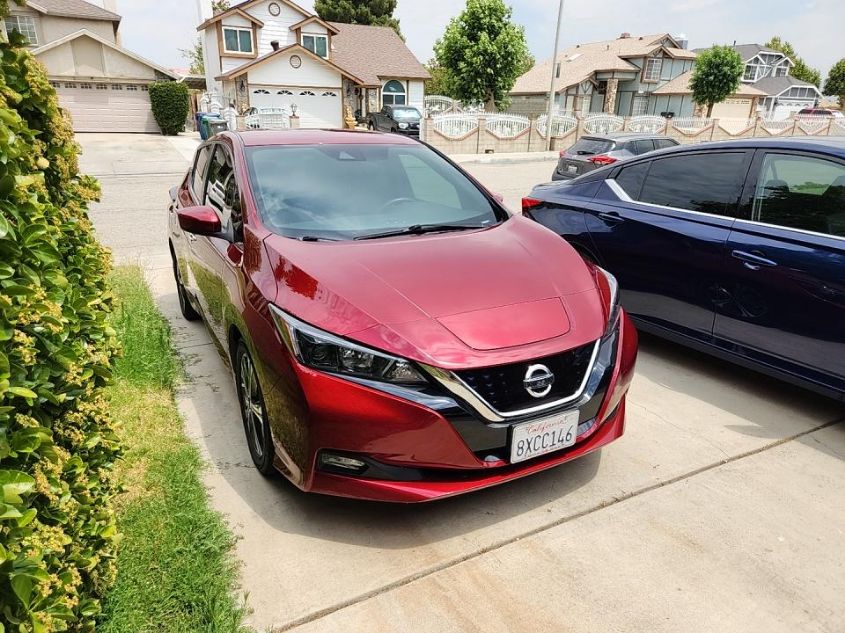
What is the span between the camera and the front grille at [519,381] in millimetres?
2369

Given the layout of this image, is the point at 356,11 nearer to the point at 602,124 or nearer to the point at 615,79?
the point at 615,79

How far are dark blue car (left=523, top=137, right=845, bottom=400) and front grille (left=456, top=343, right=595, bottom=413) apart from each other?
1681mm

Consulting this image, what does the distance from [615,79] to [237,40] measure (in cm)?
3299

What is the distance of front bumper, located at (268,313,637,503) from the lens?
2.33m

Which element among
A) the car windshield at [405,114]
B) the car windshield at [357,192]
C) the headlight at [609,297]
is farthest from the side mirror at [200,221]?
the car windshield at [405,114]

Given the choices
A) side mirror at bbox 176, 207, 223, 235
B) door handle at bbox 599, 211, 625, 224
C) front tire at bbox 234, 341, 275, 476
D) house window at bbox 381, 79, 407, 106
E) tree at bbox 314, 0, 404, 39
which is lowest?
front tire at bbox 234, 341, 275, 476

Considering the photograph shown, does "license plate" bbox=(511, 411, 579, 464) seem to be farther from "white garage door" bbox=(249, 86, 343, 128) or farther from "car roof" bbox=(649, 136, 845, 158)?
"white garage door" bbox=(249, 86, 343, 128)

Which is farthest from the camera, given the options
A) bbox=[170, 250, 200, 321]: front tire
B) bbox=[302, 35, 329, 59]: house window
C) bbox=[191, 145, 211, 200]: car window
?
bbox=[302, 35, 329, 59]: house window

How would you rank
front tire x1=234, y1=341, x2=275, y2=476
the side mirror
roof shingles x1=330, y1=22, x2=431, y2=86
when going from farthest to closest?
roof shingles x1=330, y1=22, x2=431, y2=86, the side mirror, front tire x1=234, y1=341, x2=275, y2=476

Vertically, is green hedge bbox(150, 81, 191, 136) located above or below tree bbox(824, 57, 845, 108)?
below

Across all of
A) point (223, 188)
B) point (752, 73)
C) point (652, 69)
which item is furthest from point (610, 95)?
point (223, 188)

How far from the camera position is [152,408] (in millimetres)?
3715

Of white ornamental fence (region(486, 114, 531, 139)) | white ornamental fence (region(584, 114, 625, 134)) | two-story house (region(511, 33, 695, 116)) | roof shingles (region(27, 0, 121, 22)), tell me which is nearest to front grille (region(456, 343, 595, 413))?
white ornamental fence (region(486, 114, 531, 139))

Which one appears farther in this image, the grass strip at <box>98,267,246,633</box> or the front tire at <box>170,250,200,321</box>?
the front tire at <box>170,250,200,321</box>
